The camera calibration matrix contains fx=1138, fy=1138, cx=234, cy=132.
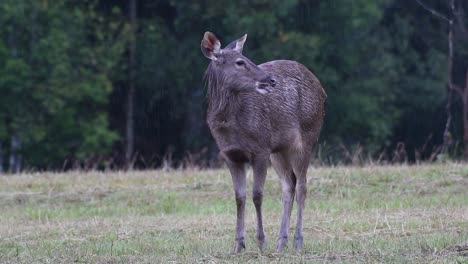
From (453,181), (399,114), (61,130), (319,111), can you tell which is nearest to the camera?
(319,111)

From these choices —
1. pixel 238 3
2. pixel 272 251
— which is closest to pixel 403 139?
pixel 238 3

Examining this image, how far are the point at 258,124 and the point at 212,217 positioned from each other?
355cm

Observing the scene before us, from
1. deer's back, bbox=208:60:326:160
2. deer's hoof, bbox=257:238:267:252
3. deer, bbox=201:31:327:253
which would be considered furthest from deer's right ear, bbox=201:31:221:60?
deer's hoof, bbox=257:238:267:252

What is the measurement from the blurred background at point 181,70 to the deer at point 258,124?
22.4 m

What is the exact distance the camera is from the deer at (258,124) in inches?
460

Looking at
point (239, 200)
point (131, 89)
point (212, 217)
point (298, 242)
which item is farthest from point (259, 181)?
point (131, 89)

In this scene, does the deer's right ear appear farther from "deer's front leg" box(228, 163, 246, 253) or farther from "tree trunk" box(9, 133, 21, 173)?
"tree trunk" box(9, 133, 21, 173)

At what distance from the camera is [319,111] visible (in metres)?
13.1

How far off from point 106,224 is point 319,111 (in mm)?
3503

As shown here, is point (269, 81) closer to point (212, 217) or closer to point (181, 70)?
point (212, 217)

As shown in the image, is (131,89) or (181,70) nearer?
(181,70)

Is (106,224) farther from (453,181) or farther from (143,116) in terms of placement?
(143,116)

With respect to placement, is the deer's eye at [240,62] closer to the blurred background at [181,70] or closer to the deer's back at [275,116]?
the deer's back at [275,116]

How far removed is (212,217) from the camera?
593 inches
